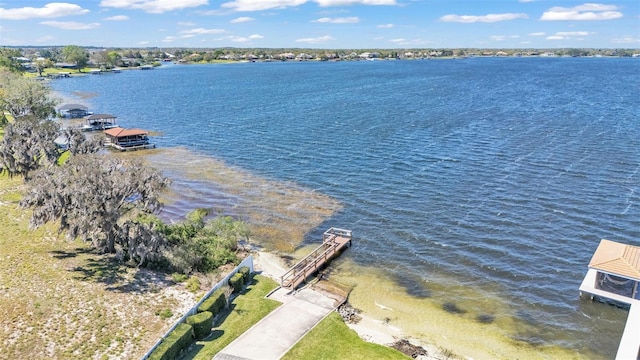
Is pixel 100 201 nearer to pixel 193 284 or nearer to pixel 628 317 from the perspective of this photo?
pixel 193 284

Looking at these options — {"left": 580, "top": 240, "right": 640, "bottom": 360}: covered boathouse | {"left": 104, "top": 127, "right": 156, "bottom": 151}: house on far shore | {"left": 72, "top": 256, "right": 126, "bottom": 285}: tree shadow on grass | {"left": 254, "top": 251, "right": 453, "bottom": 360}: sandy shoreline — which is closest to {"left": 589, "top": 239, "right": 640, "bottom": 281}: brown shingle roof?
{"left": 580, "top": 240, "right": 640, "bottom": 360}: covered boathouse

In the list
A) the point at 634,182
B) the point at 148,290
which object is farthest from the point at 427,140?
the point at 148,290

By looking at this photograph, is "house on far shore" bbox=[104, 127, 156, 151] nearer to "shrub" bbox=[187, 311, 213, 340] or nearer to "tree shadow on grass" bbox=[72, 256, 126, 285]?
"tree shadow on grass" bbox=[72, 256, 126, 285]

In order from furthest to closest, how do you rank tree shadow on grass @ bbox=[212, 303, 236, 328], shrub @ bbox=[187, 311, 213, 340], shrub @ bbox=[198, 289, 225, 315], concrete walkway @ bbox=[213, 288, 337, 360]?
tree shadow on grass @ bbox=[212, 303, 236, 328]
shrub @ bbox=[198, 289, 225, 315]
shrub @ bbox=[187, 311, 213, 340]
concrete walkway @ bbox=[213, 288, 337, 360]

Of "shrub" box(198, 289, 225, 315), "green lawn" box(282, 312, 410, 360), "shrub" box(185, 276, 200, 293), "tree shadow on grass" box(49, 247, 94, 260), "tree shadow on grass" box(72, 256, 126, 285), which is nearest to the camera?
"green lawn" box(282, 312, 410, 360)

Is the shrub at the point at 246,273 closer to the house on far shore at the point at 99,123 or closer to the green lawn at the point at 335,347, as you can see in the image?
the green lawn at the point at 335,347

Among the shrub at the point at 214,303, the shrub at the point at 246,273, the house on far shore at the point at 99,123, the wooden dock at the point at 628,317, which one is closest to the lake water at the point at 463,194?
the wooden dock at the point at 628,317

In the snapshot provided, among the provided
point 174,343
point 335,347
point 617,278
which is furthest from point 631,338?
point 174,343
